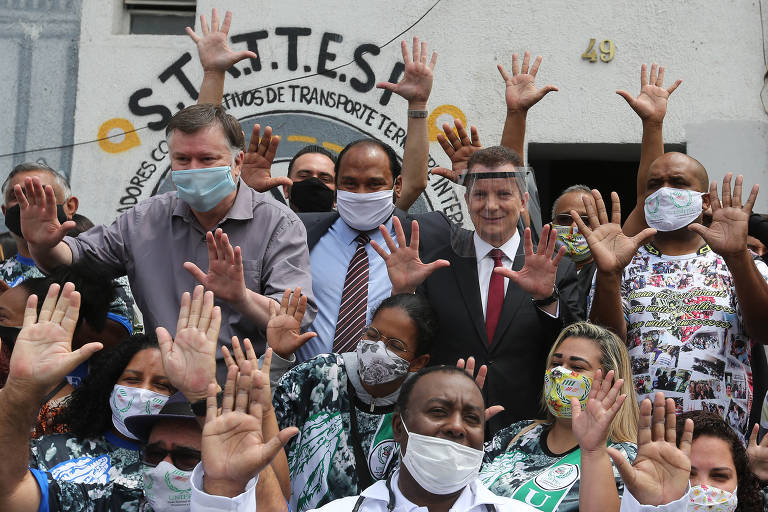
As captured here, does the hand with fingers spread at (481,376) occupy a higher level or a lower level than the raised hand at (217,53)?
lower

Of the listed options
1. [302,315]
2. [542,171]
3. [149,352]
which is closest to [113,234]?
[149,352]

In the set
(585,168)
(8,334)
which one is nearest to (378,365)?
(8,334)

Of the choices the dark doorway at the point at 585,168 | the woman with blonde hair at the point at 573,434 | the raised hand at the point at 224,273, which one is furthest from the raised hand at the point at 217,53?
the dark doorway at the point at 585,168

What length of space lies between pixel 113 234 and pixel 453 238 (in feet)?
5.64

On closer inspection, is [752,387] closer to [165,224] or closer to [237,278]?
[237,278]

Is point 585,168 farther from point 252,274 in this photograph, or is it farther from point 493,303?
point 252,274

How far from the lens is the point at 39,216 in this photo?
462 cm

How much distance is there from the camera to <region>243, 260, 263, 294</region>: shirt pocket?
15.9ft

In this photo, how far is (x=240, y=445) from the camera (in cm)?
345

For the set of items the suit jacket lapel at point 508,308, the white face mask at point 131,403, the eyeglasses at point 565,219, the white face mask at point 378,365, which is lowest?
the white face mask at point 131,403

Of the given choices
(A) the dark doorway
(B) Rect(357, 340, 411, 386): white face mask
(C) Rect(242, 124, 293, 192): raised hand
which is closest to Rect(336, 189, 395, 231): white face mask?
(C) Rect(242, 124, 293, 192): raised hand

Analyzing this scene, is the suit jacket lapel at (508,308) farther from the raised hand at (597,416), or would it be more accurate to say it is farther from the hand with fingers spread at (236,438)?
the hand with fingers spread at (236,438)

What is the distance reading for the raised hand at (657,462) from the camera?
3.40m

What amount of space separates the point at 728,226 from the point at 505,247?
3.51 ft
